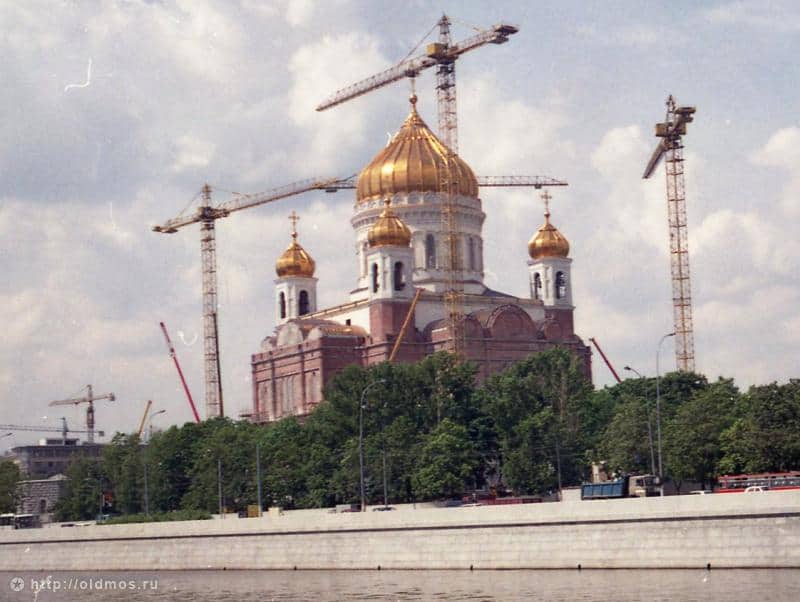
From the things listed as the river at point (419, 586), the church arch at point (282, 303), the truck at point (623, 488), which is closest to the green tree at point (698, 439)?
the truck at point (623, 488)

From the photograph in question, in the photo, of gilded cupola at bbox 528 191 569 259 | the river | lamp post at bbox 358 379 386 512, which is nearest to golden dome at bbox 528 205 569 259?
gilded cupola at bbox 528 191 569 259

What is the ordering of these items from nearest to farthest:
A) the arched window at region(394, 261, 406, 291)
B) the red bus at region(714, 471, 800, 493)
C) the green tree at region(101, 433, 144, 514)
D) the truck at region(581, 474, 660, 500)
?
1. the red bus at region(714, 471, 800, 493)
2. the truck at region(581, 474, 660, 500)
3. the green tree at region(101, 433, 144, 514)
4. the arched window at region(394, 261, 406, 291)

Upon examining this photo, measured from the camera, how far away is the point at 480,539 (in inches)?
3105

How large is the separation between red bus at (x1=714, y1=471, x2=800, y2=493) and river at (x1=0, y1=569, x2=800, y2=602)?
411 inches

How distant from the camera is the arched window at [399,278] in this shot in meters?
133

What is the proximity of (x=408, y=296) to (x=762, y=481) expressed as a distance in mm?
57737

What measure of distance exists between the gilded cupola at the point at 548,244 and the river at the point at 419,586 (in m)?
56.2

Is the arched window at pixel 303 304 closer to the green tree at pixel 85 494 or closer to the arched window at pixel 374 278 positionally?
the arched window at pixel 374 278

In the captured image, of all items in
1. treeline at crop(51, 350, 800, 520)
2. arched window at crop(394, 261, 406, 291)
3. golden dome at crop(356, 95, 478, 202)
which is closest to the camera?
treeline at crop(51, 350, 800, 520)

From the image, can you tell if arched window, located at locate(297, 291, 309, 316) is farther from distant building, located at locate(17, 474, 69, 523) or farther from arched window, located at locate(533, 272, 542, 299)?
distant building, located at locate(17, 474, 69, 523)

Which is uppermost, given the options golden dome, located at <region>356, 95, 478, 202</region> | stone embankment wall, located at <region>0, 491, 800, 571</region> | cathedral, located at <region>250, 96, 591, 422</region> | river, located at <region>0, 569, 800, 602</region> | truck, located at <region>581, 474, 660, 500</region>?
golden dome, located at <region>356, 95, 478, 202</region>

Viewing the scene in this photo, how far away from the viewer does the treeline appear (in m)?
95.2

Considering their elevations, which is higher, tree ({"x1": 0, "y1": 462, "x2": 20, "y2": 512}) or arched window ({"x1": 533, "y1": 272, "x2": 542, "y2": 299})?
arched window ({"x1": 533, "y1": 272, "x2": 542, "y2": 299})

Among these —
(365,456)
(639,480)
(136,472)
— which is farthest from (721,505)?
(136,472)
